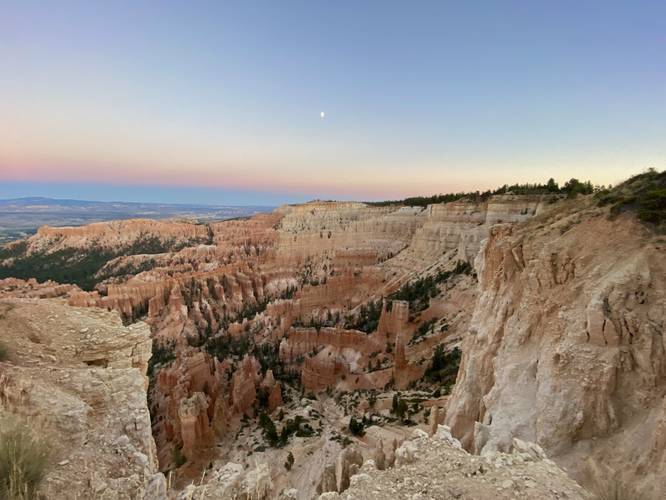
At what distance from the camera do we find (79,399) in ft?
17.0

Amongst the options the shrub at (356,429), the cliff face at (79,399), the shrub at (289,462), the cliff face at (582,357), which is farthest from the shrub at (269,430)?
the cliff face at (79,399)

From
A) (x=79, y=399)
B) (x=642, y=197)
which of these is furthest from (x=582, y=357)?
(x=79, y=399)

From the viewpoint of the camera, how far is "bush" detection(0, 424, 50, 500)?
3.43m

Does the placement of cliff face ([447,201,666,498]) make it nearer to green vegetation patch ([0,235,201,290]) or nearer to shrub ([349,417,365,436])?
shrub ([349,417,365,436])

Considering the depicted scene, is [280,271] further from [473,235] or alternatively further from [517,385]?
[517,385]

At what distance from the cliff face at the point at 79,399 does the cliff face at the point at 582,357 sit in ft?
19.1

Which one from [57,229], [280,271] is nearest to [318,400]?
[280,271]

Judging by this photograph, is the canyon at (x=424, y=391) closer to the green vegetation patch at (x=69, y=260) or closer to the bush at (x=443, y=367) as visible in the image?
the bush at (x=443, y=367)

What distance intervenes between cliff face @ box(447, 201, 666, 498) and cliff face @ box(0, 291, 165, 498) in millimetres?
5837

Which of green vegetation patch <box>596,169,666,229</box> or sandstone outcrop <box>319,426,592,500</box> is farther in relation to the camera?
green vegetation patch <box>596,169,666,229</box>

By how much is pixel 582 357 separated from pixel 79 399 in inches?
309

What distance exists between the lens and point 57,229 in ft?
296

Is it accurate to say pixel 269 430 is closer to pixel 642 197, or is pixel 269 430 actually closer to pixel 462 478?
pixel 462 478

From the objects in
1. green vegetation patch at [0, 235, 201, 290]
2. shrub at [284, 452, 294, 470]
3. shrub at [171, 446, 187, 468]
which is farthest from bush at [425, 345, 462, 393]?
green vegetation patch at [0, 235, 201, 290]
